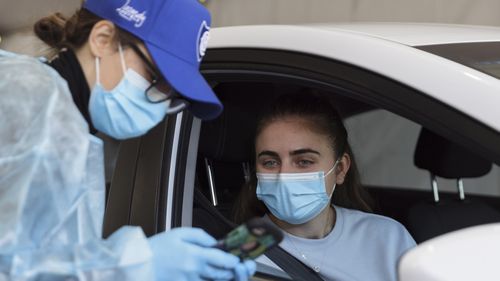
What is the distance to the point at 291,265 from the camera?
6.07 ft

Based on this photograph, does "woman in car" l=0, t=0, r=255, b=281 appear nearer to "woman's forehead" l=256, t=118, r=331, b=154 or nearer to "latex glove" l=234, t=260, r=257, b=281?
"latex glove" l=234, t=260, r=257, b=281

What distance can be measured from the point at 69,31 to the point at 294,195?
790 mm

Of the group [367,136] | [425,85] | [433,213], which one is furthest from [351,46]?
[367,136]

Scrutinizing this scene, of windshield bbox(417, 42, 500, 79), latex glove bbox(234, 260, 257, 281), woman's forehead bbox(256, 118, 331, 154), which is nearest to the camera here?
latex glove bbox(234, 260, 257, 281)

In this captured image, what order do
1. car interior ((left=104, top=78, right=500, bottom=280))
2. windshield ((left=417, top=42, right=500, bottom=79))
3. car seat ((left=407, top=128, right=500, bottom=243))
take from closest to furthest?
windshield ((left=417, top=42, right=500, bottom=79)), car interior ((left=104, top=78, right=500, bottom=280)), car seat ((left=407, top=128, right=500, bottom=243))

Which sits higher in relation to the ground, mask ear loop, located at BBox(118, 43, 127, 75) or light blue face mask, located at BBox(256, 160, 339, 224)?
mask ear loop, located at BBox(118, 43, 127, 75)

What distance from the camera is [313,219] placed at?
2125mm

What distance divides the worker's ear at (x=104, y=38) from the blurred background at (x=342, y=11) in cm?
239

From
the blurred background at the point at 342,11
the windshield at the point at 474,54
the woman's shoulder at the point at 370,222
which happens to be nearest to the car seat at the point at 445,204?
the woman's shoulder at the point at 370,222

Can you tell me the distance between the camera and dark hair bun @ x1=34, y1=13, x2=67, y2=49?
63.4 inches

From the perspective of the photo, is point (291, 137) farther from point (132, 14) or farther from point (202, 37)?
point (132, 14)

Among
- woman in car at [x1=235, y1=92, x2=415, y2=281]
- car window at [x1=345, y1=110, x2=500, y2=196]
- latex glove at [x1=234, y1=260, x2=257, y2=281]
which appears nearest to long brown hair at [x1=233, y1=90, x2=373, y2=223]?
woman in car at [x1=235, y1=92, x2=415, y2=281]

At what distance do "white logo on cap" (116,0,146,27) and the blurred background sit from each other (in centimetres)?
240

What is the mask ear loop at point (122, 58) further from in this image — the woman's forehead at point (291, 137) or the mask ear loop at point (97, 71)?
the woman's forehead at point (291, 137)
